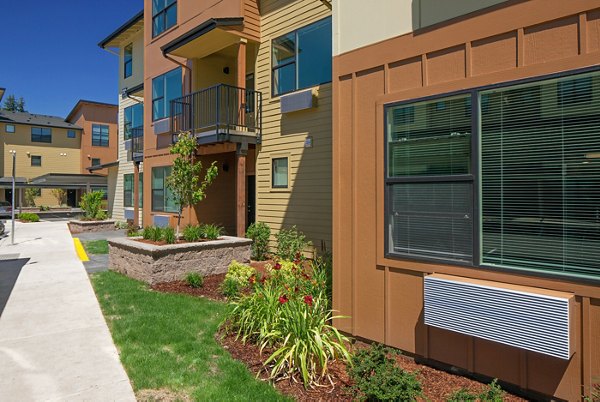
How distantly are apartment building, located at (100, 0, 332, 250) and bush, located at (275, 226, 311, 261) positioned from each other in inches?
12.0

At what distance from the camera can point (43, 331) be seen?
5.40 m

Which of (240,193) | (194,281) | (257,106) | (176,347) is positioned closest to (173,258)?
(194,281)

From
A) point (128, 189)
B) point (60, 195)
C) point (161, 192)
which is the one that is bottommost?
point (161, 192)

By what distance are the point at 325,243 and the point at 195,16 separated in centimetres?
903

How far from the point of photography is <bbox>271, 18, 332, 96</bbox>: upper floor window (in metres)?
9.58

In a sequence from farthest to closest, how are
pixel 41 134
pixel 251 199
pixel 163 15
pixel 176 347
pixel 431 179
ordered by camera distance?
pixel 41 134 → pixel 163 15 → pixel 251 199 → pixel 176 347 → pixel 431 179

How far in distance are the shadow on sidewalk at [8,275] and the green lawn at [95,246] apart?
1.98 m

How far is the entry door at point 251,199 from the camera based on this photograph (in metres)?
12.2

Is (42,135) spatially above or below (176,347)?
above

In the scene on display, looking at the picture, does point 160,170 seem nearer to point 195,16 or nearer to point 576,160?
point 195,16

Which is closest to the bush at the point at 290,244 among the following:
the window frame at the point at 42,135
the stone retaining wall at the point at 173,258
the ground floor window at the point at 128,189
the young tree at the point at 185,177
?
the stone retaining wall at the point at 173,258

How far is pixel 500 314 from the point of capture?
331 centimetres

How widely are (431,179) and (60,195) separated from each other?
45.6 meters

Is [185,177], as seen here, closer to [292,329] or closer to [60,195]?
[292,329]
